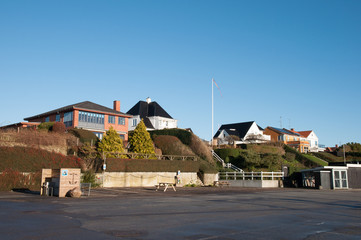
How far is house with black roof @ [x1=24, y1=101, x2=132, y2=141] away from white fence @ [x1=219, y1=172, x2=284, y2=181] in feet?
52.0

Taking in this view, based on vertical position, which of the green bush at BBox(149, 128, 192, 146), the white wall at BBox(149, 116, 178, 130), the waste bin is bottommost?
the waste bin

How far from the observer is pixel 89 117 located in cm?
4553

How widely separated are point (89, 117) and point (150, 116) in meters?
23.2

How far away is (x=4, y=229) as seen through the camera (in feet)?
27.0

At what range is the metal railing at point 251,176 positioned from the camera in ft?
123

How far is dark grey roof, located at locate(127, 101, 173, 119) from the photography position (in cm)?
6779

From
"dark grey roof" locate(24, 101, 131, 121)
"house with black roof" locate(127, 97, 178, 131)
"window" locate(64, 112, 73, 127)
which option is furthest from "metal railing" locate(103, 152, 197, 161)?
"house with black roof" locate(127, 97, 178, 131)

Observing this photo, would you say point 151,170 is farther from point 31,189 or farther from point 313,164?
point 313,164

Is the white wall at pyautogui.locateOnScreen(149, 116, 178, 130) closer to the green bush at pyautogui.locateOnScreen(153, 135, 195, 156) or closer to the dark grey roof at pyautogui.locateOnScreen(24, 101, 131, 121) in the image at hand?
the dark grey roof at pyautogui.locateOnScreen(24, 101, 131, 121)

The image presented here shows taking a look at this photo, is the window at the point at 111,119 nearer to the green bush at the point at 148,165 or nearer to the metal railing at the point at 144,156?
the metal railing at the point at 144,156

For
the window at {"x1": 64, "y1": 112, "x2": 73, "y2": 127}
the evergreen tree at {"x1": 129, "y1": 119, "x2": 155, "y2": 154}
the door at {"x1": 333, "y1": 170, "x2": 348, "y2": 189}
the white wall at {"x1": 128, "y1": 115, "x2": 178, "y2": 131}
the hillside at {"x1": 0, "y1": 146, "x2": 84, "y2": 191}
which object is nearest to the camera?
the hillside at {"x1": 0, "y1": 146, "x2": 84, "y2": 191}

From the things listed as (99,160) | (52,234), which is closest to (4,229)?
(52,234)

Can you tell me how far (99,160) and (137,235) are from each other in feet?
77.8

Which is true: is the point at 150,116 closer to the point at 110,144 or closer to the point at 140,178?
the point at 110,144
